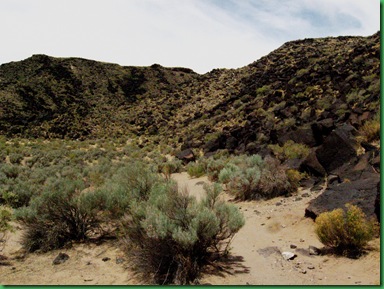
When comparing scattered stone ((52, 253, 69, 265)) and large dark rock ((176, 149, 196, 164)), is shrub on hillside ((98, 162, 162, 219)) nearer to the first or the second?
scattered stone ((52, 253, 69, 265))

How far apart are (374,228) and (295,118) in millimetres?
16830

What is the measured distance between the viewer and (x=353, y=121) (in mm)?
16109

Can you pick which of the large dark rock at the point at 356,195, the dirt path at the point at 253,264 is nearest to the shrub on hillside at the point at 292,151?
the large dark rock at the point at 356,195

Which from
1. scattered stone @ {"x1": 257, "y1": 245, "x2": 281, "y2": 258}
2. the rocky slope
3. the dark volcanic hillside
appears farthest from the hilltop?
the dark volcanic hillside

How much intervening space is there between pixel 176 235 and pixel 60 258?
329 centimetres

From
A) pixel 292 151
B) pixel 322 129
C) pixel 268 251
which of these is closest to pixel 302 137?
pixel 322 129

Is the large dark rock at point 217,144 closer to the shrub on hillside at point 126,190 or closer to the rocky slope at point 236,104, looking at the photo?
the rocky slope at point 236,104

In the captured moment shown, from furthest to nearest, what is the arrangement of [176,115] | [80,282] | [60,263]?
[176,115] < [60,263] < [80,282]

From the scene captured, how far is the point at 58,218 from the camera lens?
9.30 meters

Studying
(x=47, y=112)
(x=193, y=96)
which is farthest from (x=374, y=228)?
(x=47, y=112)

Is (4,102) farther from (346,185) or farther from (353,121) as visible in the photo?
(346,185)

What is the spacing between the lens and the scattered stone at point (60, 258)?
7.79 metres

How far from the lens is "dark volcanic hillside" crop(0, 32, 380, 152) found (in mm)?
23156

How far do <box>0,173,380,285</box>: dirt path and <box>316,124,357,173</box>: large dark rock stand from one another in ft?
10.3
